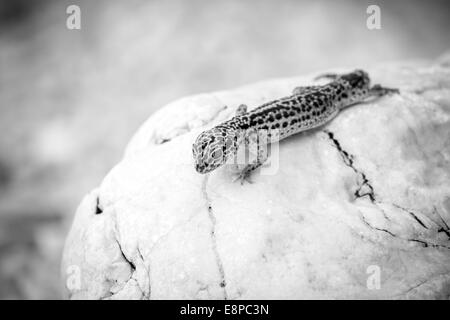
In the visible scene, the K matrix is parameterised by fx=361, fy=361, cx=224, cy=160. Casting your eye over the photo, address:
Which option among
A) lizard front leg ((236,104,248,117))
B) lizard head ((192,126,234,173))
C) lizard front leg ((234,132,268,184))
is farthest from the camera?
lizard front leg ((236,104,248,117))

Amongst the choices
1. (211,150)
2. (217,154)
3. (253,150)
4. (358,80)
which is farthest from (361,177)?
(211,150)

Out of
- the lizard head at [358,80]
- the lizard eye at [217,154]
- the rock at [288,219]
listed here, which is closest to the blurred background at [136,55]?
the lizard head at [358,80]

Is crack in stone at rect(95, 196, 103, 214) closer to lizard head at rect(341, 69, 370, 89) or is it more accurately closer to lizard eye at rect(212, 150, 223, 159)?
lizard eye at rect(212, 150, 223, 159)

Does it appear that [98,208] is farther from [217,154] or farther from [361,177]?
[361,177]

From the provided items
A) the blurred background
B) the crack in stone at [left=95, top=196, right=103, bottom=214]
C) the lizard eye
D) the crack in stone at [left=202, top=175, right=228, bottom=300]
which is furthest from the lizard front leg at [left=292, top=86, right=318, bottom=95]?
the blurred background

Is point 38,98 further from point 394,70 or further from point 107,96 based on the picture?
point 394,70

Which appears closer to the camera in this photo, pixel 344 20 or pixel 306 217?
pixel 306 217
